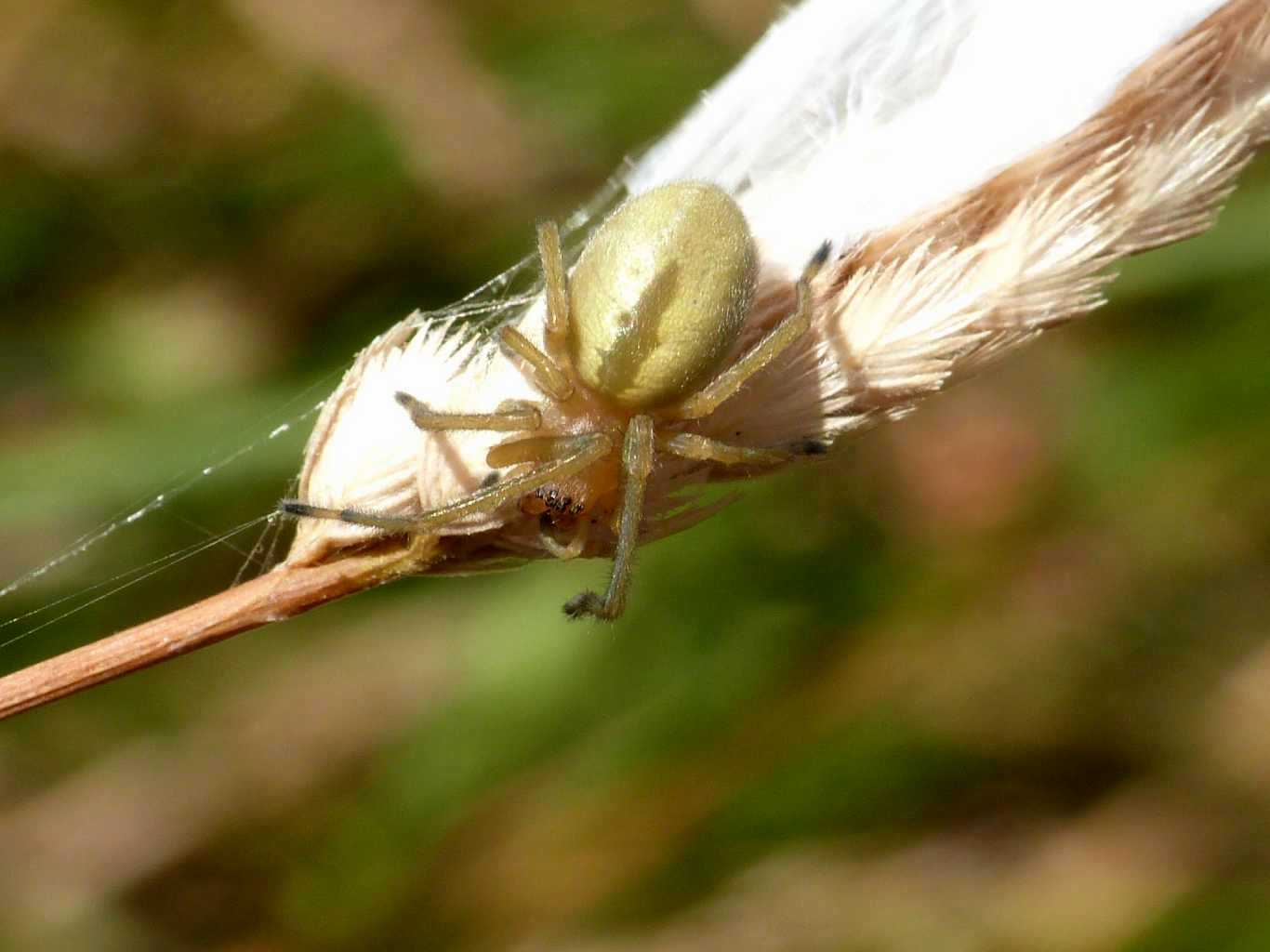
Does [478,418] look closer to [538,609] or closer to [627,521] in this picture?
[627,521]

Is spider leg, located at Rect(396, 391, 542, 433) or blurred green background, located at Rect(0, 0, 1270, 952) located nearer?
spider leg, located at Rect(396, 391, 542, 433)

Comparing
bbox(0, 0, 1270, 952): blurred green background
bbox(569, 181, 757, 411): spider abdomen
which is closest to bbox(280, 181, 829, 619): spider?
bbox(569, 181, 757, 411): spider abdomen

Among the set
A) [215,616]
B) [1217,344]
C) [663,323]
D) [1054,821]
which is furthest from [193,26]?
[1054,821]

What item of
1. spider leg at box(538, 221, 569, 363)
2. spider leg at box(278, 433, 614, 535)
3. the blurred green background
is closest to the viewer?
spider leg at box(278, 433, 614, 535)

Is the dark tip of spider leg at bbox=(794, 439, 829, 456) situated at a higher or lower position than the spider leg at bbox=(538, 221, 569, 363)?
lower

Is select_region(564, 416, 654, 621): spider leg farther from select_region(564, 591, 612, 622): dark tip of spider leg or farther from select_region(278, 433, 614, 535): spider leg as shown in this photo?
select_region(278, 433, 614, 535): spider leg

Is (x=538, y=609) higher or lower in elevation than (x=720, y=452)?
higher

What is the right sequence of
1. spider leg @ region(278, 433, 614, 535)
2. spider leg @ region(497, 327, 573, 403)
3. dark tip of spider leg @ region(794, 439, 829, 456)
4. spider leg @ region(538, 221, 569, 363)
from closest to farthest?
1. spider leg @ region(278, 433, 614, 535)
2. dark tip of spider leg @ region(794, 439, 829, 456)
3. spider leg @ region(497, 327, 573, 403)
4. spider leg @ region(538, 221, 569, 363)

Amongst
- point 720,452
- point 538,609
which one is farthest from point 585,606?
point 538,609
